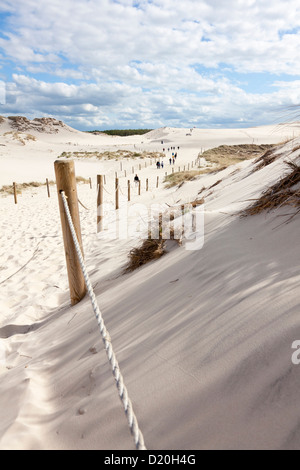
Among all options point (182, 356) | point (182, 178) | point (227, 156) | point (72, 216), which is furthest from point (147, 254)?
point (227, 156)

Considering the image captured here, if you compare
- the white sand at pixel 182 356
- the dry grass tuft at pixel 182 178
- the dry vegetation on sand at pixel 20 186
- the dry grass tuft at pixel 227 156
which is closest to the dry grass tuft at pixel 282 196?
the white sand at pixel 182 356

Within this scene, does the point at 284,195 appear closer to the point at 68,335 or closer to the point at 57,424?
the point at 68,335

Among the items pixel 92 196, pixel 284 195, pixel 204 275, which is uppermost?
pixel 284 195

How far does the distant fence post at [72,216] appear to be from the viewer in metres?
3.36

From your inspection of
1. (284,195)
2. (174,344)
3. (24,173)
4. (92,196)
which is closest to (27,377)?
(174,344)

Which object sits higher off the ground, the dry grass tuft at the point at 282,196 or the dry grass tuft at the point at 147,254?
the dry grass tuft at the point at 282,196

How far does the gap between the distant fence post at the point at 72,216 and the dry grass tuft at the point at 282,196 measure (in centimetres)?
190

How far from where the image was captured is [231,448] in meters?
1.01

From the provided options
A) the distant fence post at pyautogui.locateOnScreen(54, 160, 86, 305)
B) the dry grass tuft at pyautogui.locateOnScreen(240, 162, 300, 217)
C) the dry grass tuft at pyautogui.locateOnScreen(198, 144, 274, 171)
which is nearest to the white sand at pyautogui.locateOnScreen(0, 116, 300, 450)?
the dry grass tuft at pyautogui.locateOnScreen(240, 162, 300, 217)

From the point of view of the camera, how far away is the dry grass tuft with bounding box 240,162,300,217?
2703 millimetres

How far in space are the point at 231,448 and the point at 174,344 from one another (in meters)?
0.66

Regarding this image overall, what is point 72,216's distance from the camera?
3.49m

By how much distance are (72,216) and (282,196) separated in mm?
2259

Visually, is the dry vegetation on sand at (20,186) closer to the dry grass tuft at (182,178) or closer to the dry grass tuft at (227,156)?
the dry grass tuft at (182,178)
